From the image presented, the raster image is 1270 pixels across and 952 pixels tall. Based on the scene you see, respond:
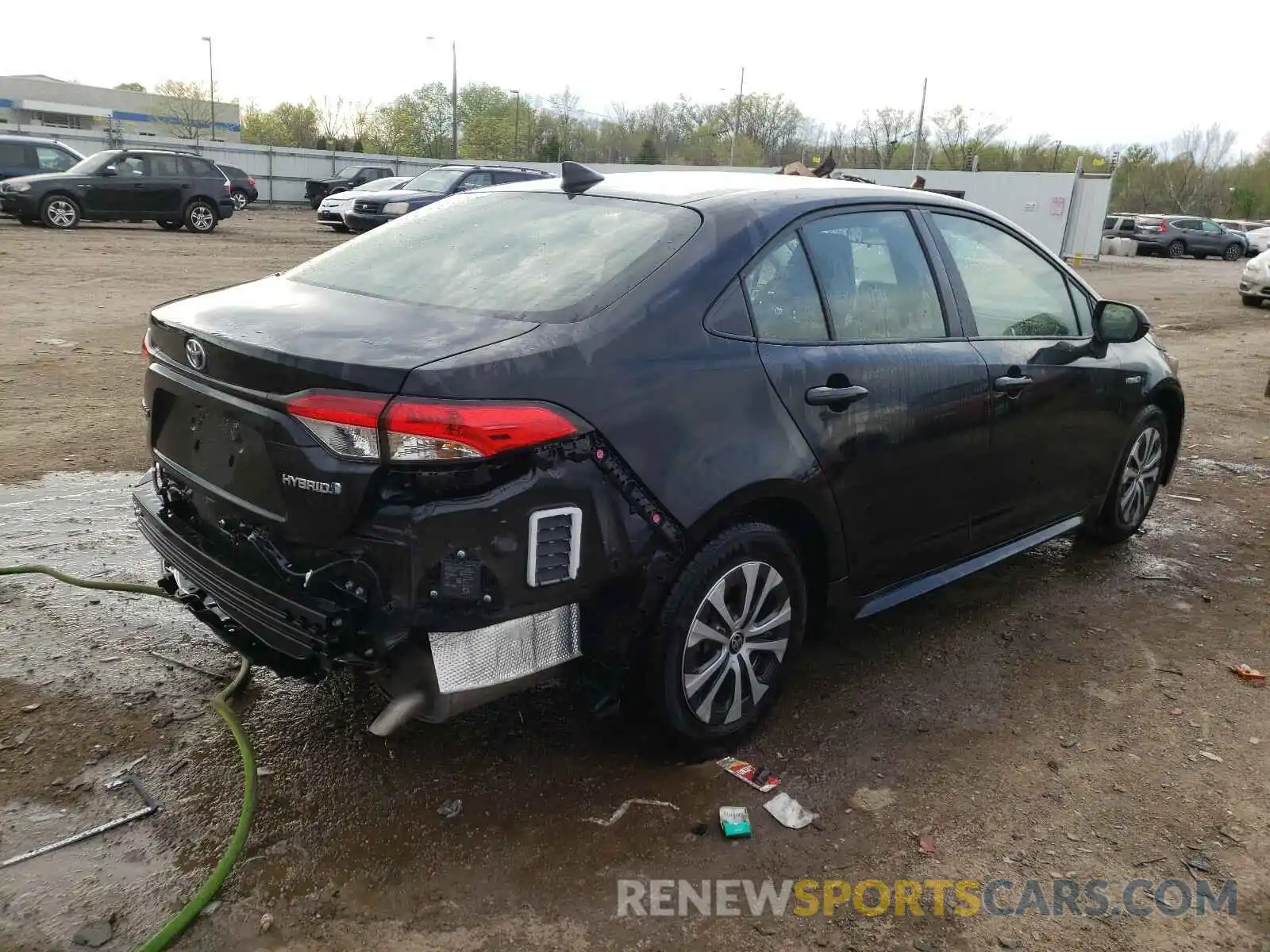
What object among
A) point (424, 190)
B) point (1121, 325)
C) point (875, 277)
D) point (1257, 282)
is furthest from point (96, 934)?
point (1257, 282)

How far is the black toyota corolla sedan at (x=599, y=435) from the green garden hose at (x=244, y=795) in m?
0.38

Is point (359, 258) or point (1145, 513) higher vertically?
point (359, 258)

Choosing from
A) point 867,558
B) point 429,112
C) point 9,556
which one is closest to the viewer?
point 867,558

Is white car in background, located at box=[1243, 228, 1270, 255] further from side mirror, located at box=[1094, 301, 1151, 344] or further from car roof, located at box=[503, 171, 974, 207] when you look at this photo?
car roof, located at box=[503, 171, 974, 207]

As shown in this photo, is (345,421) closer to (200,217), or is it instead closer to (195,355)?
(195,355)

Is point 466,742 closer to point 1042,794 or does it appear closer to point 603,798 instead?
point 603,798

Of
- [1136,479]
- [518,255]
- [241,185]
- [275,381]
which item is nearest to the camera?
[275,381]

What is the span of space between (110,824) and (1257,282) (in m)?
20.5

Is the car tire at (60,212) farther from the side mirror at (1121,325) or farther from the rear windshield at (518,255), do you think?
the side mirror at (1121,325)

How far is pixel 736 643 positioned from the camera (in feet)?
10.2

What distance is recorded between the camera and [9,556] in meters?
4.39

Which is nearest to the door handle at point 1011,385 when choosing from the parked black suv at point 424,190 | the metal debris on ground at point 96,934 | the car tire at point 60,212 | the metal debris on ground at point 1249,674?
the metal debris on ground at point 1249,674

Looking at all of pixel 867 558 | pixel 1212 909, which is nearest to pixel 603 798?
pixel 867 558

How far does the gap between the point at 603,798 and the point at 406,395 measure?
136 centimetres
